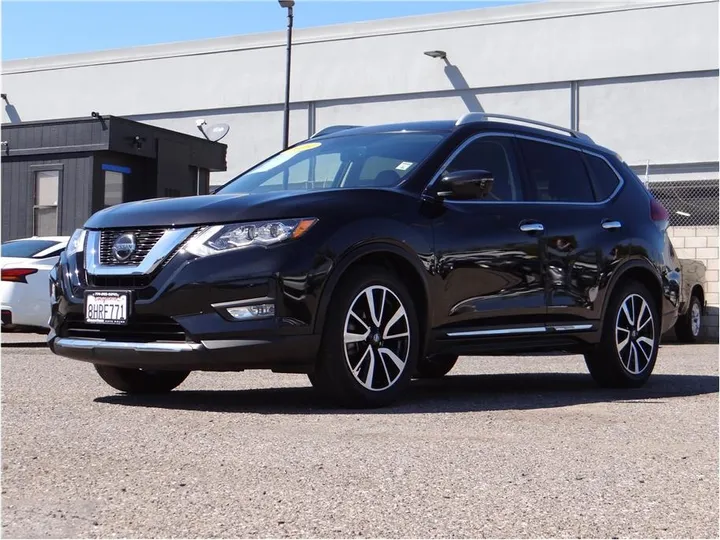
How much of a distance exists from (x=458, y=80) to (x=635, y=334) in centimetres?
2887

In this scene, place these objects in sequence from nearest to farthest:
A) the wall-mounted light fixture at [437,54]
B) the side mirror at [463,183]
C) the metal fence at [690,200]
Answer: the side mirror at [463,183]
the metal fence at [690,200]
the wall-mounted light fixture at [437,54]

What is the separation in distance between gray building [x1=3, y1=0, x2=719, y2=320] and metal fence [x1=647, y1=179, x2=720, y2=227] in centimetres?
7

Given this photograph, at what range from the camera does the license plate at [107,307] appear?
254 inches

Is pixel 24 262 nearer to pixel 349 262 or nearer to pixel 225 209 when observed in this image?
pixel 225 209

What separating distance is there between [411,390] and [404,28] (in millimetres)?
→ 30560

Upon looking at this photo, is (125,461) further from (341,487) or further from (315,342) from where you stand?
(315,342)

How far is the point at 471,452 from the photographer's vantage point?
515 cm

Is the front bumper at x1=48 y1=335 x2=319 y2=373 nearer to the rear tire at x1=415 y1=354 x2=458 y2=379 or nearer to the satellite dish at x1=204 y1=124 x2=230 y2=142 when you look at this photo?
the rear tire at x1=415 y1=354 x2=458 y2=379

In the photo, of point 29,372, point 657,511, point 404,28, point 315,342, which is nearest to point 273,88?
point 404,28

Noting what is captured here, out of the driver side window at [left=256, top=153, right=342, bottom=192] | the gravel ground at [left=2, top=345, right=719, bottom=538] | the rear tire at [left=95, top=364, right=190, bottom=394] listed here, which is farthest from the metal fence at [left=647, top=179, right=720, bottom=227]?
the gravel ground at [left=2, top=345, right=719, bottom=538]

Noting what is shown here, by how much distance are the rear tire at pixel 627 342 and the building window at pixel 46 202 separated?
45.6 feet

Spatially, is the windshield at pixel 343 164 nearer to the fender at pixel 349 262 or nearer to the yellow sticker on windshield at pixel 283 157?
the yellow sticker on windshield at pixel 283 157

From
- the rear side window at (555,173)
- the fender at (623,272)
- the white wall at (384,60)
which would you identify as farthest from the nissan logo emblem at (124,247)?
the white wall at (384,60)

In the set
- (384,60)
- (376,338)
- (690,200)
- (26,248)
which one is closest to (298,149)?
(376,338)
